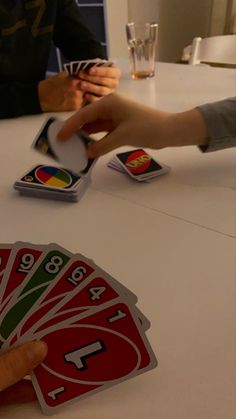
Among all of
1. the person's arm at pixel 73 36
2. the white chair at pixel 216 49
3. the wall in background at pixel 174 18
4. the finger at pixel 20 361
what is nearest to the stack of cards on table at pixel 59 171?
the finger at pixel 20 361

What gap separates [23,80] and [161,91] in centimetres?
46

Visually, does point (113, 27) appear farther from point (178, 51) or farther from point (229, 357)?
point (229, 357)

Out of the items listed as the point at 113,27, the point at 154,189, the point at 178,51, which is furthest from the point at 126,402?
the point at 178,51

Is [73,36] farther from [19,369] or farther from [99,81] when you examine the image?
[19,369]

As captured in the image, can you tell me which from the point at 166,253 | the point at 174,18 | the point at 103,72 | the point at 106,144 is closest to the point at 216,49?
the point at 103,72

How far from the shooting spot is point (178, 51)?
3.13 metres

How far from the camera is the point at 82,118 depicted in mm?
757

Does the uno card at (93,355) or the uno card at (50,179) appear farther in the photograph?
the uno card at (50,179)

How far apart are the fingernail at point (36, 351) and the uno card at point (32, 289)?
25mm

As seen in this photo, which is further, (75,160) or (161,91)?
(161,91)

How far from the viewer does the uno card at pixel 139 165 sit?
0.77m

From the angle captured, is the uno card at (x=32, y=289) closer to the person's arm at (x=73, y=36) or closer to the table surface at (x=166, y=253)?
the table surface at (x=166, y=253)

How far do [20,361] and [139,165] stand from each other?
1.59 ft

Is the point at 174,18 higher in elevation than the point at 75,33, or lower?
lower
